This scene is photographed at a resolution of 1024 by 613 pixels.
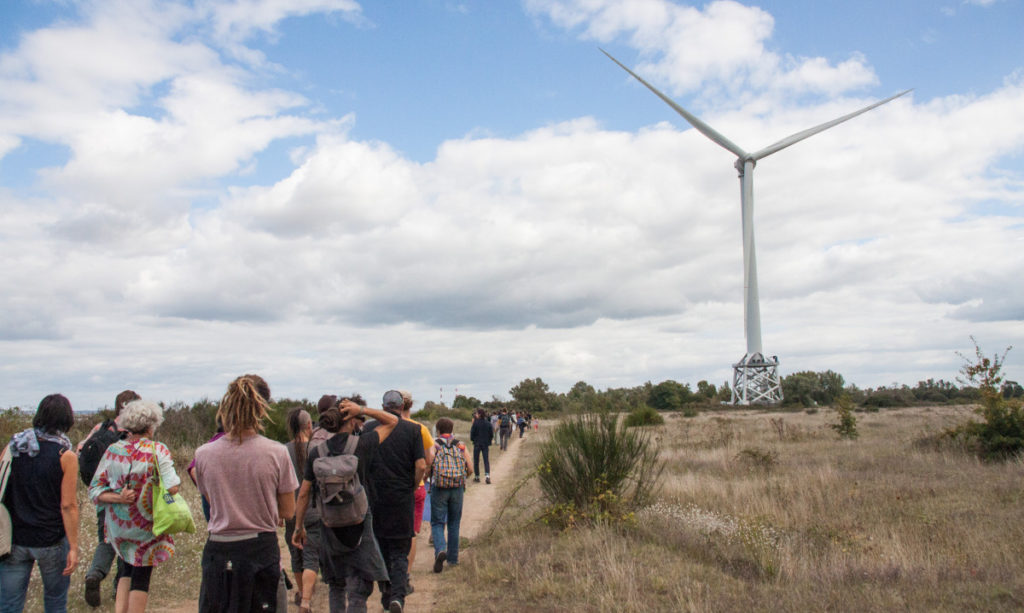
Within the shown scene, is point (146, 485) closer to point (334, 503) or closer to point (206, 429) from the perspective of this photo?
point (334, 503)

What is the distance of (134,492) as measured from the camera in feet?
16.1

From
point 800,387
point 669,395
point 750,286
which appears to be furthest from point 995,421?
point 800,387

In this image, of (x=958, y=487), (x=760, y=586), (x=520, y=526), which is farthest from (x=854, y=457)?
(x=760, y=586)

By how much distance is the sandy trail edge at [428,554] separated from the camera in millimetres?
7012

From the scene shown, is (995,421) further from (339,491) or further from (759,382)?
(759,382)

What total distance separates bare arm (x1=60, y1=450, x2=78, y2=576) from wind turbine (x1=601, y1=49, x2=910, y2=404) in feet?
134

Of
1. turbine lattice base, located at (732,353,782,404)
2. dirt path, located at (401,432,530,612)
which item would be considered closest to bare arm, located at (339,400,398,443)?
dirt path, located at (401,432,530,612)

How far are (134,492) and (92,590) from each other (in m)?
2.60

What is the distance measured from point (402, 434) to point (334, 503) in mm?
1199

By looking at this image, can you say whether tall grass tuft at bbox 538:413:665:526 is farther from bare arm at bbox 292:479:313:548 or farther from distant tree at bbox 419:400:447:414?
distant tree at bbox 419:400:447:414

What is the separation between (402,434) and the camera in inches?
249

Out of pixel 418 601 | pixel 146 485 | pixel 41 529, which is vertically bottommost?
pixel 418 601

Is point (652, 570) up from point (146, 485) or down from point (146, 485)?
down

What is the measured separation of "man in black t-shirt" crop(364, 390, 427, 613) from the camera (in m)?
6.20
